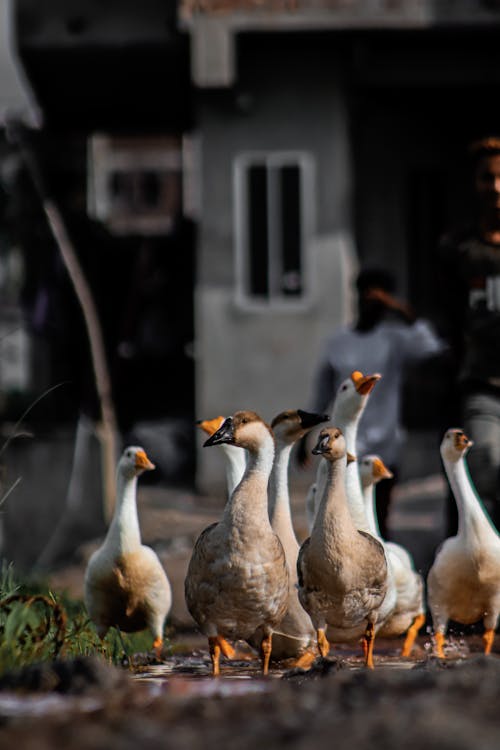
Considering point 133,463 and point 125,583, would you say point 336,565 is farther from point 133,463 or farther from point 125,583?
point 133,463

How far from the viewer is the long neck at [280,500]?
5.87 metres

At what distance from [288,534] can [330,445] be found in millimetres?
663

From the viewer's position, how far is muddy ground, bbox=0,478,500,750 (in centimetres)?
342

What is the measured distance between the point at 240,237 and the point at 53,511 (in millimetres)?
3250

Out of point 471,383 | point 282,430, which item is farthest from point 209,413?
point 282,430

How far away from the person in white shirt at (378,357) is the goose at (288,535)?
1.78 metres

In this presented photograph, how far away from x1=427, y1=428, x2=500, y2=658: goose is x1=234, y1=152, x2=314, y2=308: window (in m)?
7.79

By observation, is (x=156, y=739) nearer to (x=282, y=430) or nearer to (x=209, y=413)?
(x=282, y=430)

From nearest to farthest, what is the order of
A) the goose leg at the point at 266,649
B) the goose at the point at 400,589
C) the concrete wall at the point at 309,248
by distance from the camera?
the goose leg at the point at 266,649
the goose at the point at 400,589
the concrete wall at the point at 309,248

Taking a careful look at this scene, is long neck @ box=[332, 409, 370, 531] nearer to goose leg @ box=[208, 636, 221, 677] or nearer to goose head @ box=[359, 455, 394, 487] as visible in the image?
goose head @ box=[359, 455, 394, 487]

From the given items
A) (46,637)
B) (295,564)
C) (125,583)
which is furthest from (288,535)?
(46,637)

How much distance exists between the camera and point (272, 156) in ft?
45.1

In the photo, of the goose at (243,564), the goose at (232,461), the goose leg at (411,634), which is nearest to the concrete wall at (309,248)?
the goose leg at (411,634)

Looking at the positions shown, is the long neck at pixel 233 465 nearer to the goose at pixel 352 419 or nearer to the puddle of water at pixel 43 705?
the goose at pixel 352 419
